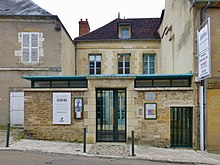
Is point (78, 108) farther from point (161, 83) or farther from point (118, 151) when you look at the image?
point (161, 83)

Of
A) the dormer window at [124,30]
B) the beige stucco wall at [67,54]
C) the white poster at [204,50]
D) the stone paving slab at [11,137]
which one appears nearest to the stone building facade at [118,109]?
the stone paving slab at [11,137]

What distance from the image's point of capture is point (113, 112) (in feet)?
39.5

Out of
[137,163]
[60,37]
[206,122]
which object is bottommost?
[137,163]

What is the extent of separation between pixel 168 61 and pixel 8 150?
1045 centimetres

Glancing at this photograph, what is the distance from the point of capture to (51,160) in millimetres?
8477

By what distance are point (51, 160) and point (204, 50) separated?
652 centimetres

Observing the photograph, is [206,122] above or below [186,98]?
below

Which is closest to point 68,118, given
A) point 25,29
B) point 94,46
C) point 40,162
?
point 40,162

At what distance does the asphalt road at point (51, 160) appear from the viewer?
8.07m

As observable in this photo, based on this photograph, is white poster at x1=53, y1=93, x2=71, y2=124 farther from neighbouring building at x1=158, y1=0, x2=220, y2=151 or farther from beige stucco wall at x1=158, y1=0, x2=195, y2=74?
beige stucco wall at x1=158, y1=0, x2=195, y2=74

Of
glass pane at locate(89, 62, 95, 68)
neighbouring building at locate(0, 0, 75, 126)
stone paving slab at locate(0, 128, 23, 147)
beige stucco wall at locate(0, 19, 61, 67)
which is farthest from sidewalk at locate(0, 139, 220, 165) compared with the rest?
glass pane at locate(89, 62, 95, 68)

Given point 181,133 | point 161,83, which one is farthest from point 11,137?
point 181,133

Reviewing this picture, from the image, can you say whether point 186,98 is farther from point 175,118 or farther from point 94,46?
point 94,46

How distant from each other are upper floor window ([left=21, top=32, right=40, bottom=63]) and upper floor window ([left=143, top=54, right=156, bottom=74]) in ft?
27.2
